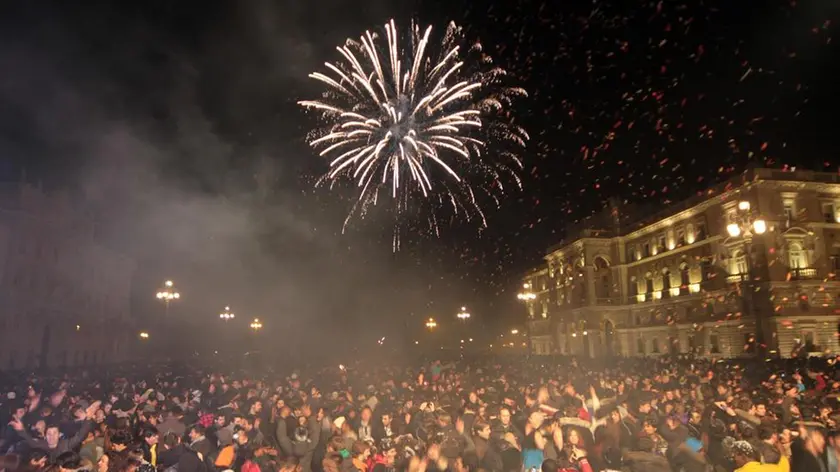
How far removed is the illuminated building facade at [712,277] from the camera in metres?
41.6

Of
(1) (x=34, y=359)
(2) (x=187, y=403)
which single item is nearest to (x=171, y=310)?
(1) (x=34, y=359)

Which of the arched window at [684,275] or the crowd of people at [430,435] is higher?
the arched window at [684,275]

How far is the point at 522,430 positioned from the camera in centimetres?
1024

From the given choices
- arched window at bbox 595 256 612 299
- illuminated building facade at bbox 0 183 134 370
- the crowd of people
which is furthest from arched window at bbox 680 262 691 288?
illuminated building facade at bbox 0 183 134 370

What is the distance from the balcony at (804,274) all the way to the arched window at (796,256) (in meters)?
0.61

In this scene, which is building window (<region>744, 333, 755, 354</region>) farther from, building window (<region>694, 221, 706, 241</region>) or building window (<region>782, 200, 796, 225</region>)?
building window (<region>694, 221, 706, 241</region>)

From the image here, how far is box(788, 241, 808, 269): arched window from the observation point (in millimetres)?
42562

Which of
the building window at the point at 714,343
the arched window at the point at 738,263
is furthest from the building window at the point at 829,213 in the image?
the building window at the point at 714,343

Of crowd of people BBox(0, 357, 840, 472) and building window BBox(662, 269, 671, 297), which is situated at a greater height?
building window BBox(662, 269, 671, 297)

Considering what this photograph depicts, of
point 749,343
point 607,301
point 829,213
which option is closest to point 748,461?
point 749,343

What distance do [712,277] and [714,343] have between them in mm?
5620

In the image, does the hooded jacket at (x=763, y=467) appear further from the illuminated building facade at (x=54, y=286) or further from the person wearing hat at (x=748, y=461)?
the illuminated building facade at (x=54, y=286)

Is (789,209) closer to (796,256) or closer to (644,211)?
(796,256)

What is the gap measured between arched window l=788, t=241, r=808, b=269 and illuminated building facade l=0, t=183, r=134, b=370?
178 ft
